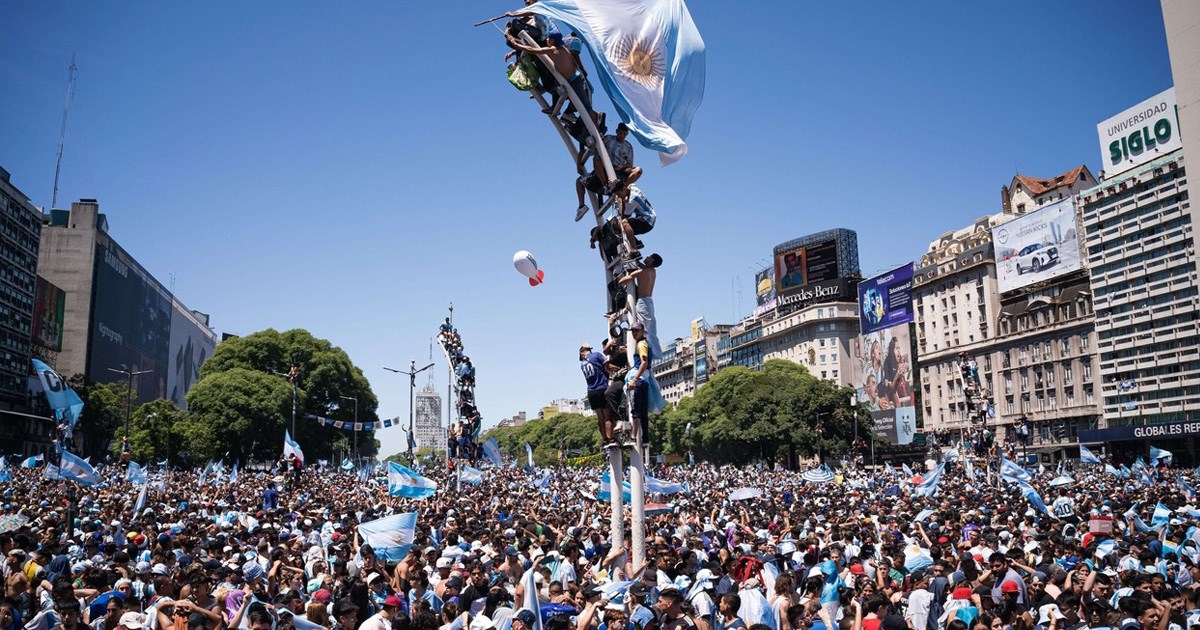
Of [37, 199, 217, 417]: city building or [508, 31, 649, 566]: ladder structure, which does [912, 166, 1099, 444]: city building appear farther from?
[37, 199, 217, 417]: city building

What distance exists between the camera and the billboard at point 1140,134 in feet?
243

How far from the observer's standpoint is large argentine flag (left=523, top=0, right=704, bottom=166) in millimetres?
11445

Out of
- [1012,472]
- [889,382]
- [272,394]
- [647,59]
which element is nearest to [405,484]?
[647,59]

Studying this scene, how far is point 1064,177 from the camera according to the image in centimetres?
9844

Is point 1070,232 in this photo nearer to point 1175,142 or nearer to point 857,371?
point 1175,142

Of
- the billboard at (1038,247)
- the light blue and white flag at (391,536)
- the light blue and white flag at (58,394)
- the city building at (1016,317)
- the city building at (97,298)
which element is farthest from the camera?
the city building at (97,298)

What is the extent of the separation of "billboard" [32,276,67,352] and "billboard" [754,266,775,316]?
3688 inches

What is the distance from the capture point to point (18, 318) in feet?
247

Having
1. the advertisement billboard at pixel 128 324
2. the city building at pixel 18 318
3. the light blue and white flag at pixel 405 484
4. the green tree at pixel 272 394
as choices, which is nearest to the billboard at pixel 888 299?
the green tree at pixel 272 394

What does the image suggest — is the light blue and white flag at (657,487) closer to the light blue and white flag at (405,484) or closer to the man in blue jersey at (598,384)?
the light blue and white flag at (405,484)

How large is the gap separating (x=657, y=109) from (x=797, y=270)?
12093cm

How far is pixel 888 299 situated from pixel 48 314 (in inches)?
3135

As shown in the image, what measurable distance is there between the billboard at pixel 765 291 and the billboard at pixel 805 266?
20.0ft

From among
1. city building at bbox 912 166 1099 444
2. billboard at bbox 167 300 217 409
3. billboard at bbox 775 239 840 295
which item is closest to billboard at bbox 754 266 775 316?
billboard at bbox 775 239 840 295
